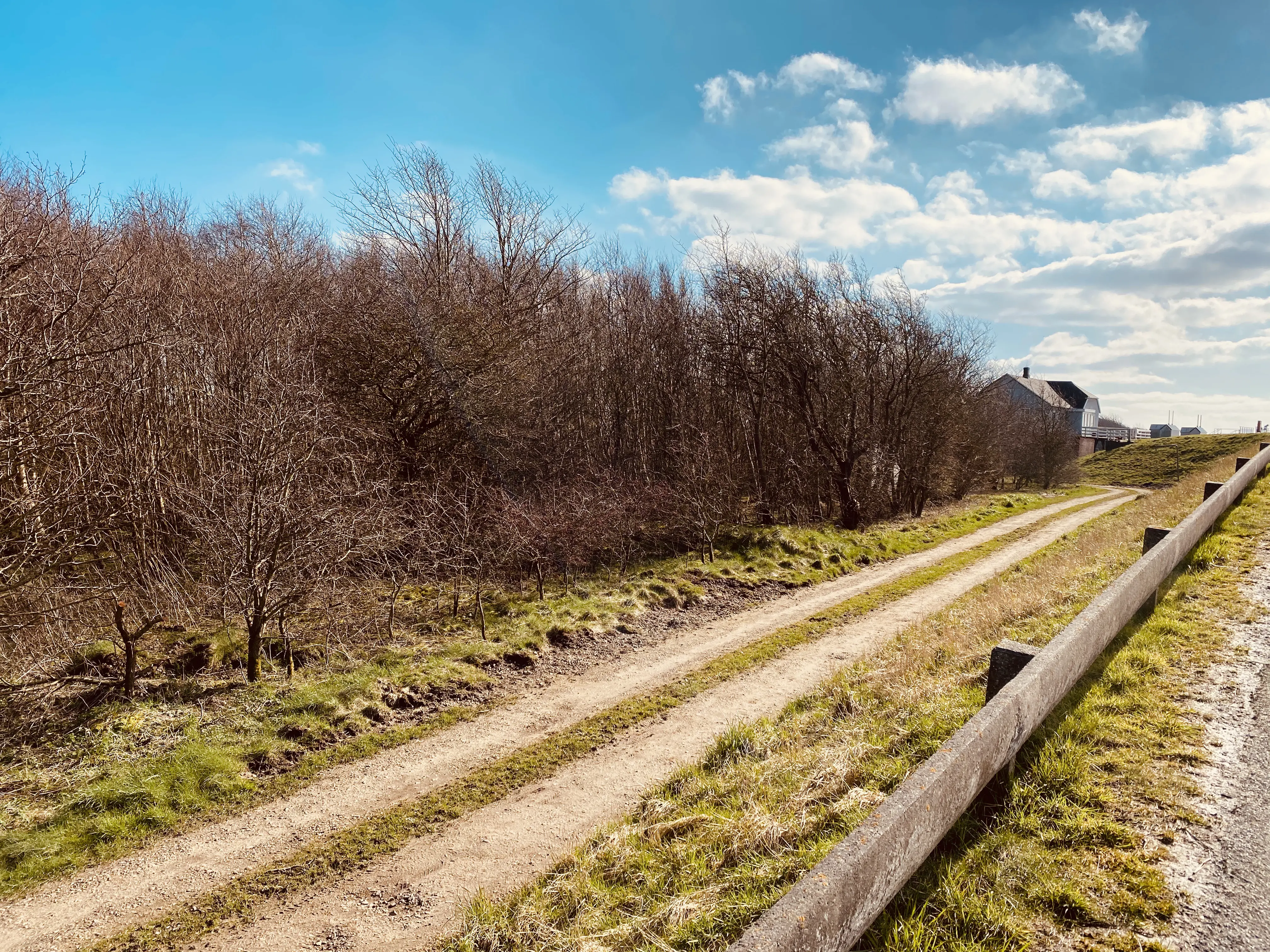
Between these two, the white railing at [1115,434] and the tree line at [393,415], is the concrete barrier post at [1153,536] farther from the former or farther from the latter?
the white railing at [1115,434]

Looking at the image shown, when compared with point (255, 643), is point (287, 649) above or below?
below

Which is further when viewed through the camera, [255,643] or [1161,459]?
[1161,459]

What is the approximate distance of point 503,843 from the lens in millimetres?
5363

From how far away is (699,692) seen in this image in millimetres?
8258

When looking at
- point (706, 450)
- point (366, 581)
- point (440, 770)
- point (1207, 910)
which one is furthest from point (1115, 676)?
point (706, 450)

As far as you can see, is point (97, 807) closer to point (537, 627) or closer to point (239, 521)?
point (239, 521)

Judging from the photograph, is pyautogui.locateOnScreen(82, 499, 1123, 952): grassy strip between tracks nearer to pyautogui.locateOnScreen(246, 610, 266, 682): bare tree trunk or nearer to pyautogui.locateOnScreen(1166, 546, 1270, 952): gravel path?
pyautogui.locateOnScreen(246, 610, 266, 682): bare tree trunk

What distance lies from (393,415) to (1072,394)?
3286 inches

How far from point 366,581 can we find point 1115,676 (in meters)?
10.7

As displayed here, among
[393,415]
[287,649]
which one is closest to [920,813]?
[287,649]

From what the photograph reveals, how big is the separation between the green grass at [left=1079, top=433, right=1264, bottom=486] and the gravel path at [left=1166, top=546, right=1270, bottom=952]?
4549cm

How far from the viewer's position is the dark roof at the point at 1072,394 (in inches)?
2899

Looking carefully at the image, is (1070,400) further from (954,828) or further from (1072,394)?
(954,828)

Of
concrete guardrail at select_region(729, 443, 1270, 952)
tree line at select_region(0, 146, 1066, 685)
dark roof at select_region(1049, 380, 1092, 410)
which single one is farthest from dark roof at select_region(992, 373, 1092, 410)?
concrete guardrail at select_region(729, 443, 1270, 952)
